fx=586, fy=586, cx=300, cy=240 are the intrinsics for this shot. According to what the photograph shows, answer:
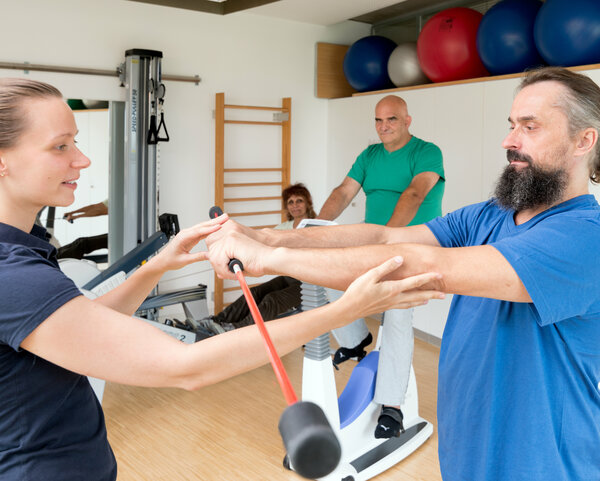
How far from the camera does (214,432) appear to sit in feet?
10.1

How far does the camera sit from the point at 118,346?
2.82 ft

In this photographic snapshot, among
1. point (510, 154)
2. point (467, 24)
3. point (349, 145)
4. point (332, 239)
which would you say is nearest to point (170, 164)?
point (349, 145)

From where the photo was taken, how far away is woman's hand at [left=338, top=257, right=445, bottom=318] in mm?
944

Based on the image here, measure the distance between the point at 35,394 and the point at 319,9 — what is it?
15.3 feet

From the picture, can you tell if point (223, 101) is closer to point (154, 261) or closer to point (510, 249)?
point (154, 261)

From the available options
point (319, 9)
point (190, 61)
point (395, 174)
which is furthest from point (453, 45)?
point (190, 61)

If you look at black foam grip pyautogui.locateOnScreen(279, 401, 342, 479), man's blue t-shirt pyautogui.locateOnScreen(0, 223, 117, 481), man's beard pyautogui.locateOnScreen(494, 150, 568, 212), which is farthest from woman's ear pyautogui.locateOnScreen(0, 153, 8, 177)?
man's beard pyautogui.locateOnScreen(494, 150, 568, 212)

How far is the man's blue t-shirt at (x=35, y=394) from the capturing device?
82cm

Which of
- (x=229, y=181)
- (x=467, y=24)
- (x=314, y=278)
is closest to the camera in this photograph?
(x=314, y=278)

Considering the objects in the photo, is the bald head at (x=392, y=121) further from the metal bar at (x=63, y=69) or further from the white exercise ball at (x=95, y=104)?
the white exercise ball at (x=95, y=104)

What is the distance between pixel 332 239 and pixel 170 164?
3551mm

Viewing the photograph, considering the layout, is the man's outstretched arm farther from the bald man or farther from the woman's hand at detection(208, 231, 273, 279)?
the bald man

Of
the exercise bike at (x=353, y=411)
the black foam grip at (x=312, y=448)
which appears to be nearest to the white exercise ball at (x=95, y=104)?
the exercise bike at (x=353, y=411)

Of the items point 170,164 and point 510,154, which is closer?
point 510,154
